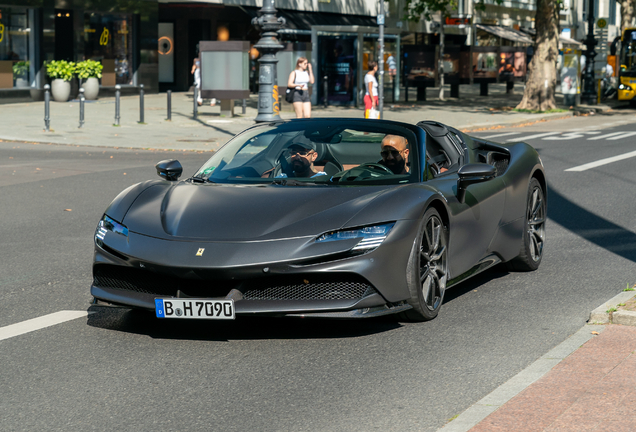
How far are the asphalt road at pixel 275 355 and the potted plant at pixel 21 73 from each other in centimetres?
2480

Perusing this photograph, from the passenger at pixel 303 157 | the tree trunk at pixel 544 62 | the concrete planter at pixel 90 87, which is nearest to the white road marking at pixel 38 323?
the passenger at pixel 303 157

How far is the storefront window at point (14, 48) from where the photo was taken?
3180 centimetres

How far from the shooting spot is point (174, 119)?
27250 mm

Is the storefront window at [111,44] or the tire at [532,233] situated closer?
the tire at [532,233]

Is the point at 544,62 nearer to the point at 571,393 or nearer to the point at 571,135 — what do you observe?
the point at 571,135

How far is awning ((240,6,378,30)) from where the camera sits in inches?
1644

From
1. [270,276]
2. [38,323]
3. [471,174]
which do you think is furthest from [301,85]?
[270,276]

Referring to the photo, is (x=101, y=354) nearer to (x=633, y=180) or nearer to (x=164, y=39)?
(x=633, y=180)

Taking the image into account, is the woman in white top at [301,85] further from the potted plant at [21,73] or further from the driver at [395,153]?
the driver at [395,153]

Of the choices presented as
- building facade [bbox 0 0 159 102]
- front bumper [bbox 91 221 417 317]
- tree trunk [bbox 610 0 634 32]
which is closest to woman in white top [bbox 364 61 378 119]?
building facade [bbox 0 0 159 102]

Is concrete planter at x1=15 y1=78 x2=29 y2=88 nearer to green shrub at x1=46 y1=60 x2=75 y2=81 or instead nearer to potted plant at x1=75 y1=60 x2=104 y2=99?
green shrub at x1=46 y1=60 x2=75 y2=81

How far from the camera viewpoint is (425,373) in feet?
16.3

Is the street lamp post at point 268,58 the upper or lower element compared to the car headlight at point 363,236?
upper

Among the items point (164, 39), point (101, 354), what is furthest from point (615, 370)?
point (164, 39)
